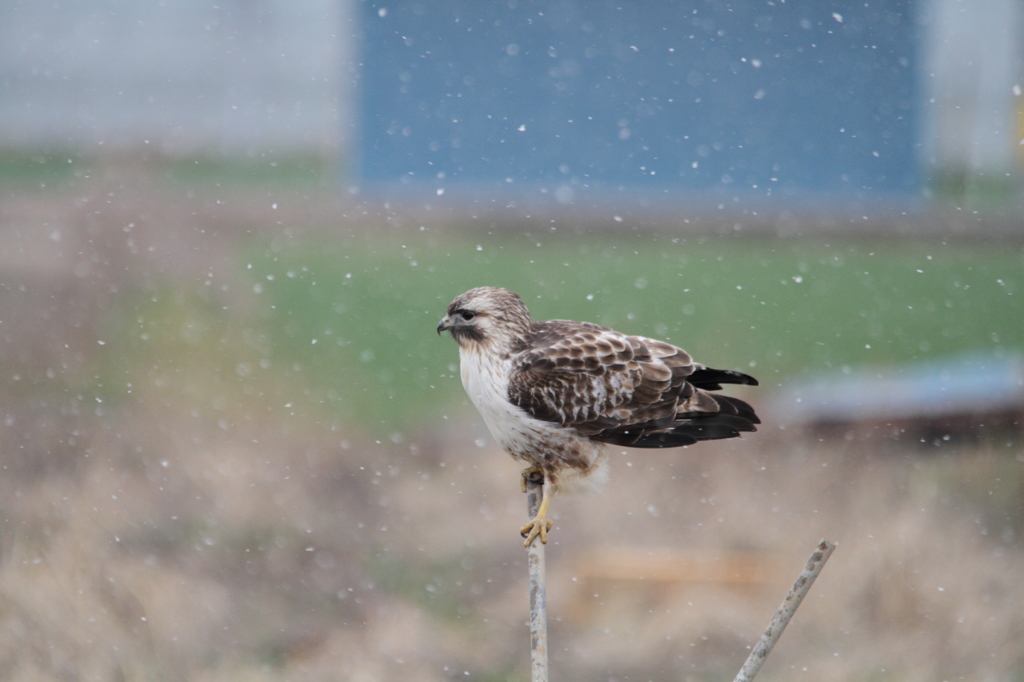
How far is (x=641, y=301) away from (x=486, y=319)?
5.21m

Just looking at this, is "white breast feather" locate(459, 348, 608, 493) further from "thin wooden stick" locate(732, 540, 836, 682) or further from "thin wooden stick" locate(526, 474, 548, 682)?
"thin wooden stick" locate(732, 540, 836, 682)

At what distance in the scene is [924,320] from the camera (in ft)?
21.5

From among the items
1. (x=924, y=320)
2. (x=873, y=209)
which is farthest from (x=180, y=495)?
(x=873, y=209)

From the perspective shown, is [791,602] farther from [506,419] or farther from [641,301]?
[641,301]

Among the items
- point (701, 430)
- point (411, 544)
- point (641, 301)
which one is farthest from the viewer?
point (641, 301)

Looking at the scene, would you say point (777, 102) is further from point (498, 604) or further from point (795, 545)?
point (498, 604)

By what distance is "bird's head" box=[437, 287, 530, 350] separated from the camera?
1.59 m

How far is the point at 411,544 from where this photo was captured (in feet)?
17.3

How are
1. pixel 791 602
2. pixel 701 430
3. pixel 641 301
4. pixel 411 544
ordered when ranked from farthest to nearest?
pixel 641 301 < pixel 411 544 < pixel 701 430 < pixel 791 602

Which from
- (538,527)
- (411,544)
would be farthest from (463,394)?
(538,527)

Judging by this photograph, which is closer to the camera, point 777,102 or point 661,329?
point 661,329

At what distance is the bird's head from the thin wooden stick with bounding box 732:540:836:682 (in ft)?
2.02

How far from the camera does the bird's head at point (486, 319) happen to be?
159 cm

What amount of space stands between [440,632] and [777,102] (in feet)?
18.5
